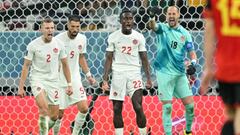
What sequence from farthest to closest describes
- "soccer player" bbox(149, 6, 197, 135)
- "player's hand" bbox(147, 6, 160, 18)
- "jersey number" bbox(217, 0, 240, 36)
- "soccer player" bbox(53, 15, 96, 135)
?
1. "soccer player" bbox(53, 15, 96, 135)
2. "soccer player" bbox(149, 6, 197, 135)
3. "player's hand" bbox(147, 6, 160, 18)
4. "jersey number" bbox(217, 0, 240, 36)

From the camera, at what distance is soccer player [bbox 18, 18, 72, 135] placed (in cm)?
938

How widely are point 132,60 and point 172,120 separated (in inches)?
44.4

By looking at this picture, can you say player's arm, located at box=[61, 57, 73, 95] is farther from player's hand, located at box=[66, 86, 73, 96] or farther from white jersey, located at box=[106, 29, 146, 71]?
white jersey, located at box=[106, 29, 146, 71]

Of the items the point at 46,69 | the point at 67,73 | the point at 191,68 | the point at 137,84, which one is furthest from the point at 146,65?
the point at 46,69

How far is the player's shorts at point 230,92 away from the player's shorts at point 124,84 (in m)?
4.48

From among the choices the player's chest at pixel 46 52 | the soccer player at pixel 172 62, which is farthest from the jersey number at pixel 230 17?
the player's chest at pixel 46 52

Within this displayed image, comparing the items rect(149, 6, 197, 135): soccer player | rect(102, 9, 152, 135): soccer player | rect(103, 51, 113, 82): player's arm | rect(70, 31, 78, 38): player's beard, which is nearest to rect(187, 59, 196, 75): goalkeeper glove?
rect(149, 6, 197, 135): soccer player

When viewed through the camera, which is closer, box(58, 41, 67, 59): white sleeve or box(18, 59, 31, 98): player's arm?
box(18, 59, 31, 98): player's arm

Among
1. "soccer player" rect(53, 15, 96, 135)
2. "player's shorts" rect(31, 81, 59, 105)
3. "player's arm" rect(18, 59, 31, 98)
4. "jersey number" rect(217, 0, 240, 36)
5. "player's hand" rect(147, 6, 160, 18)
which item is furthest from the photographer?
"soccer player" rect(53, 15, 96, 135)

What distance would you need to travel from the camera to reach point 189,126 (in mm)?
9586

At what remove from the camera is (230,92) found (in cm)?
506

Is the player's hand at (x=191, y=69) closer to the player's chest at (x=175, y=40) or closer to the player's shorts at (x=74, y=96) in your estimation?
the player's chest at (x=175, y=40)

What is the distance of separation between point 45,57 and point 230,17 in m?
4.77

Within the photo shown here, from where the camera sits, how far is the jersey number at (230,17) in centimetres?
492
